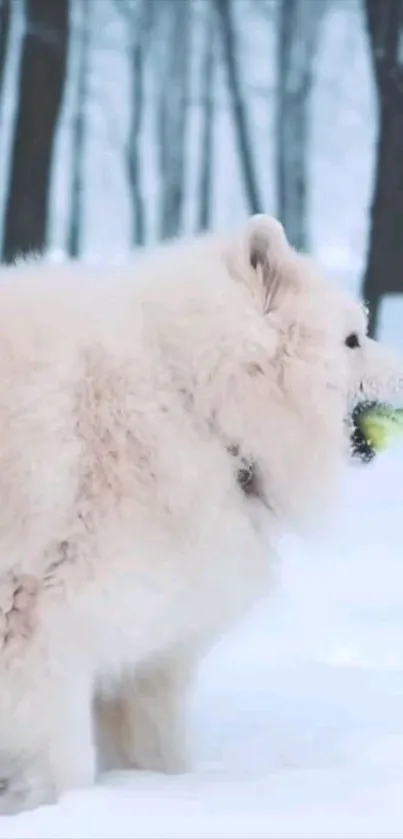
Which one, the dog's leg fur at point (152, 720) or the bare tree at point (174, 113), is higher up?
the bare tree at point (174, 113)

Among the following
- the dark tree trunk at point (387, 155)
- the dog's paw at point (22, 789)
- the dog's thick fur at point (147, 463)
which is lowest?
the dog's paw at point (22, 789)

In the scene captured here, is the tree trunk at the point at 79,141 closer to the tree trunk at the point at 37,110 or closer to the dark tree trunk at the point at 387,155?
the tree trunk at the point at 37,110

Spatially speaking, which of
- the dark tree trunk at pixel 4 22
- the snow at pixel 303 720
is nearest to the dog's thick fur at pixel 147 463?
the snow at pixel 303 720

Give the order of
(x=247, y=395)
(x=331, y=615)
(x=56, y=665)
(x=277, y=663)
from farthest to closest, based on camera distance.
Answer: (x=331, y=615) < (x=277, y=663) < (x=247, y=395) < (x=56, y=665)

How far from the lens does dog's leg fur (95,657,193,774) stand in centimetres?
295

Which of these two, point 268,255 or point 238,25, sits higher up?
point 238,25

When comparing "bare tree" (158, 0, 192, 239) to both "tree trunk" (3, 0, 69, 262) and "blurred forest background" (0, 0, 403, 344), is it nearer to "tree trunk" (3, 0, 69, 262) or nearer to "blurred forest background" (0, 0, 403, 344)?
"blurred forest background" (0, 0, 403, 344)

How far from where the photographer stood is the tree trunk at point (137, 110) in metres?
4.87

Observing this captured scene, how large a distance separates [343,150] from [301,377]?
2.60 metres

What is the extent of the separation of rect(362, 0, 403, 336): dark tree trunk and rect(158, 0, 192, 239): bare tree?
0.84 metres

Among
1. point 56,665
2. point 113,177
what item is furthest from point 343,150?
point 56,665

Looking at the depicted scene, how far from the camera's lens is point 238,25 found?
16.2ft

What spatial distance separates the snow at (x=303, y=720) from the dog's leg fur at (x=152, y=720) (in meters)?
0.11

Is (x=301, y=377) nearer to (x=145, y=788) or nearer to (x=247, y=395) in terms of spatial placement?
(x=247, y=395)
